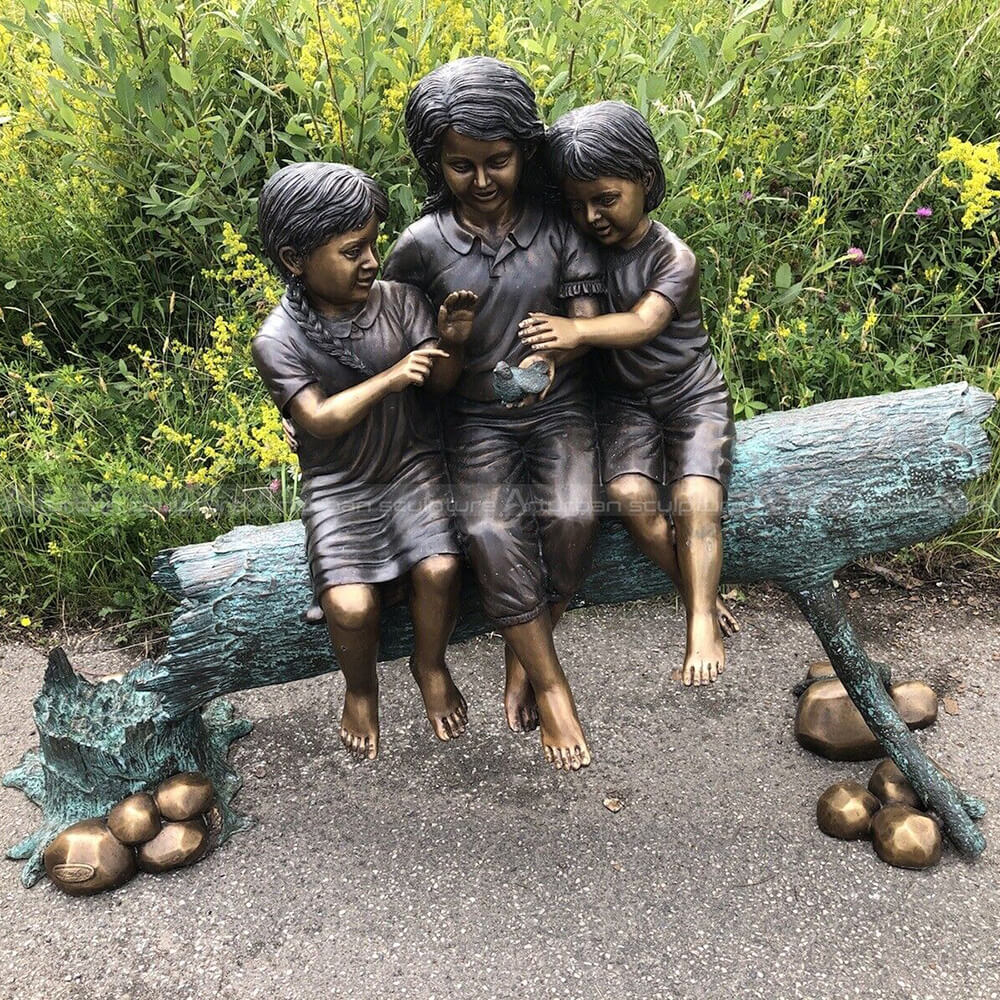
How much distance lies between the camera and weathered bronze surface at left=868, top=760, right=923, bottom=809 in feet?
8.09

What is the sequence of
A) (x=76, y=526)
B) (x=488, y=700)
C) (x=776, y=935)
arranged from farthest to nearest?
1. (x=76, y=526)
2. (x=488, y=700)
3. (x=776, y=935)

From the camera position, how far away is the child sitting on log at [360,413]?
6.21ft

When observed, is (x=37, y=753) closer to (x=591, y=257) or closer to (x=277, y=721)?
(x=277, y=721)

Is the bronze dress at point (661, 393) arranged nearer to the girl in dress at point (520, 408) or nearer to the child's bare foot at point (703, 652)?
the girl in dress at point (520, 408)

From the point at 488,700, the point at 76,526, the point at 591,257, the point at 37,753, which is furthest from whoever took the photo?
the point at 76,526

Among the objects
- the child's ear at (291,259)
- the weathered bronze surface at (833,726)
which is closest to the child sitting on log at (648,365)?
the child's ear at (291,259)

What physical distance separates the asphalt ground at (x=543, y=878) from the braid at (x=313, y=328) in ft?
4.37

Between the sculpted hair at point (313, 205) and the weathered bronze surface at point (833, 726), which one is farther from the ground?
the sculpted hair at point (313, 205)

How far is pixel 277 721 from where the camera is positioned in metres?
3.00

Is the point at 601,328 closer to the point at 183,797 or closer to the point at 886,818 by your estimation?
the point at 886,818

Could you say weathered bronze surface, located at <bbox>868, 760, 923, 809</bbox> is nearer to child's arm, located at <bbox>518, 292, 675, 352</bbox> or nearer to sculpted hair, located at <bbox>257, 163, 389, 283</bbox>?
child's arm, located at <bbox>518, 292, 675, 352</bbox>

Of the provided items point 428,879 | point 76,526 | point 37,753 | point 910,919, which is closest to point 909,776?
point 910,919

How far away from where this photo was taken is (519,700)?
7.48ft

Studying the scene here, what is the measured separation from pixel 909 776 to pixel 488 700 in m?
1.28
